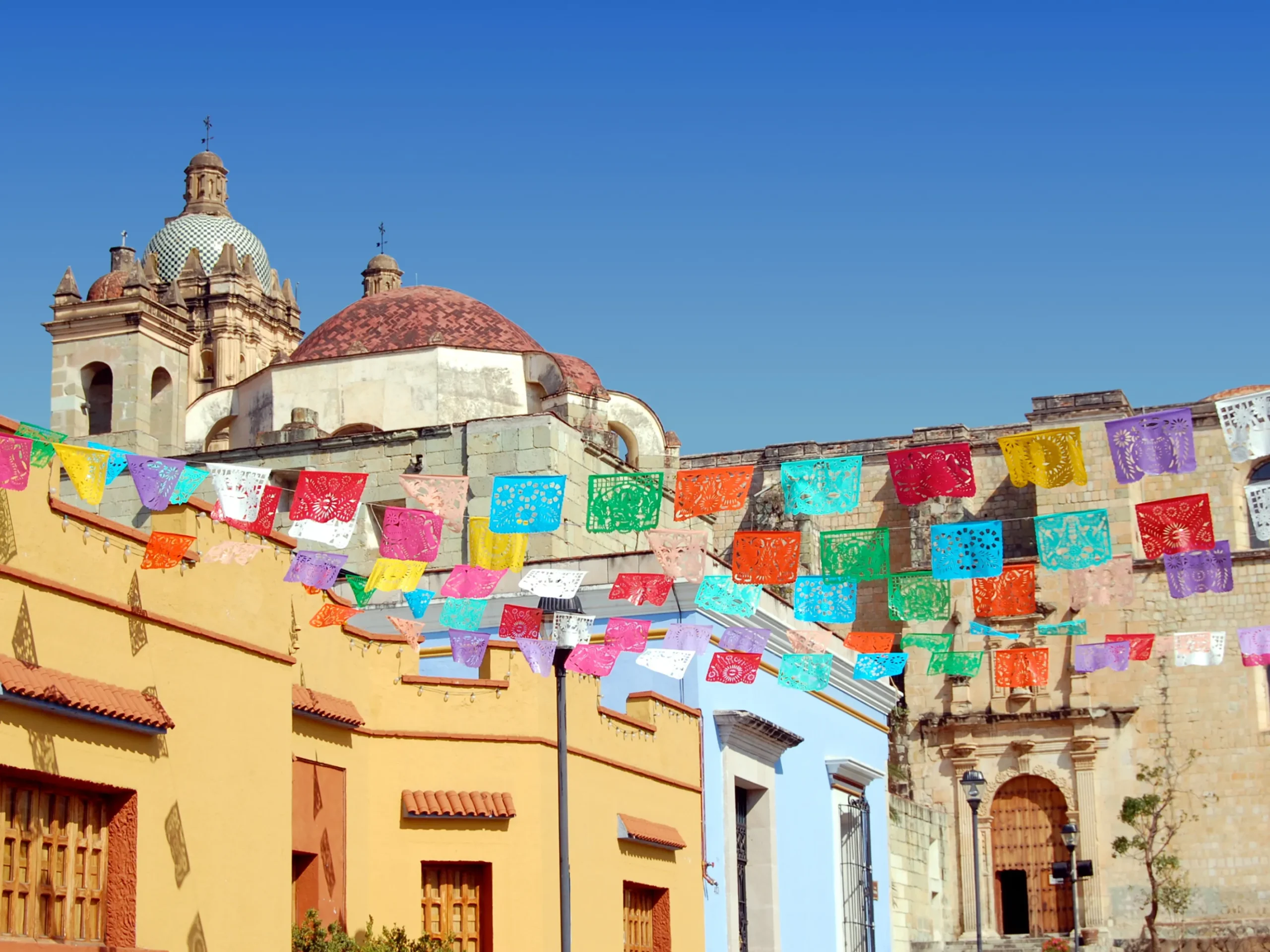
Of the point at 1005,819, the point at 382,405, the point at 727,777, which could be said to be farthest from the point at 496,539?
the point at 1005,819

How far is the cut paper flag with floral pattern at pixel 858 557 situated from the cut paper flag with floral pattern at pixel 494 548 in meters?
2.58

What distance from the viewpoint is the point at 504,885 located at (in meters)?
14.4

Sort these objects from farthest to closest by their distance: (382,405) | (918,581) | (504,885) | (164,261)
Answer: (164,261), (382,405), (918,581), (504,885)

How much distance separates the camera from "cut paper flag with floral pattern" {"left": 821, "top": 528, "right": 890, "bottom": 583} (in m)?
15.4

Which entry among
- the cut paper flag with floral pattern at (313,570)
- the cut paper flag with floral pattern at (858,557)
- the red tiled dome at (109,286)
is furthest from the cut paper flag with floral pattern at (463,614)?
the red tiled dome at (109,286)

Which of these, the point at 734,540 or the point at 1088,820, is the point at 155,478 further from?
the point at 1088,820

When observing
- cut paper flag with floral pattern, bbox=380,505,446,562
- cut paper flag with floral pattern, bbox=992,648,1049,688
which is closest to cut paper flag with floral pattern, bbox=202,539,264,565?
cut paper flag with floral pattern, bbox=380,505,446,562

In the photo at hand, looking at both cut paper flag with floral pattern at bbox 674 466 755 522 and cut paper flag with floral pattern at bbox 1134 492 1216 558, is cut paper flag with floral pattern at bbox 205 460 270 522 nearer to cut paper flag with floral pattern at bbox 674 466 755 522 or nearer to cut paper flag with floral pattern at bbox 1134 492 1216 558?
cut paper flag with floral pattern at bbox 674 466 755 522

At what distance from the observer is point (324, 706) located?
43.4 ft

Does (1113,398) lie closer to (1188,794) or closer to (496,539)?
(1188,794)

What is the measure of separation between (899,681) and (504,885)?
23121 mm

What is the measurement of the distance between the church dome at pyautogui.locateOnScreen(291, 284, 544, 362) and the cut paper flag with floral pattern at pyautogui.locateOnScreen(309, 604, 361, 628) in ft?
41.1

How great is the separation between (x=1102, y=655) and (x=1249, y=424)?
5658 mm

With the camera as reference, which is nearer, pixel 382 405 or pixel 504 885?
pixel 504 885
